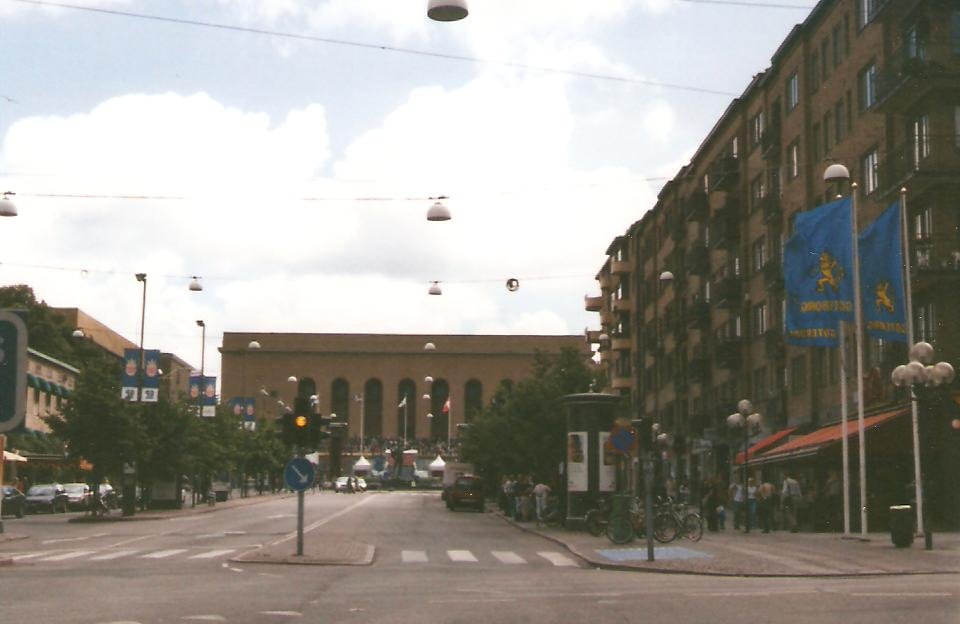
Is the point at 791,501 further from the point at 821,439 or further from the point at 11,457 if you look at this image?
the point at 11,457

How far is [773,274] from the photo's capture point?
58.2m

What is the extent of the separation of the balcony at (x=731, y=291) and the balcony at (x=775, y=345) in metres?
5.93

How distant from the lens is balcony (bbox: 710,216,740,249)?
67.1 meters

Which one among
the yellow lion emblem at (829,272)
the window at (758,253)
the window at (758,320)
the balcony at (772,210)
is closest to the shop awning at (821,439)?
the yellow lion emblem at (829,272)

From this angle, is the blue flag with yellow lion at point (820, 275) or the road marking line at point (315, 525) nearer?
the blue flag with yellow lion at point (820, 275)

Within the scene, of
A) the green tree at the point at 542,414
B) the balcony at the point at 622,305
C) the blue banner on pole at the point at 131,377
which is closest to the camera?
the blue banner on pole at the point at 131,377

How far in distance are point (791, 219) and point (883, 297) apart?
75.1ft

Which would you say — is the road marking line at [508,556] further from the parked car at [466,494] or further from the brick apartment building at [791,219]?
the parked car at [466,494]

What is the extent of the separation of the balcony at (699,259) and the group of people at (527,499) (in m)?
16.5

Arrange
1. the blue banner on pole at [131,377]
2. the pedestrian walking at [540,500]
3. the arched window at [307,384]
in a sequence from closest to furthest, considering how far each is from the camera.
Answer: the pedestrian walking at [540,500]
the blue banner on pole at [131,377]
the arched window at [307,384]

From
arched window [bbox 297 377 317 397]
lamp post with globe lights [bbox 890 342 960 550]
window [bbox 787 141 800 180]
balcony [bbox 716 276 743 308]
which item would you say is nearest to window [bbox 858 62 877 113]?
window [bbox 787 141 800 180]

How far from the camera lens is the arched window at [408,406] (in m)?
147

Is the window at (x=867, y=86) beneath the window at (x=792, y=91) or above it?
beneath

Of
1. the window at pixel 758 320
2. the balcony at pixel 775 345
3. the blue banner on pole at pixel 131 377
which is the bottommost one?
the blue banner on pole at pixel 131 377
